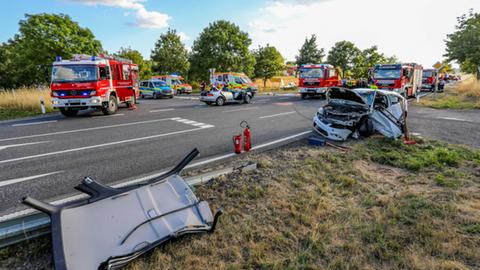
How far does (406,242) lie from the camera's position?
2926 millimetres

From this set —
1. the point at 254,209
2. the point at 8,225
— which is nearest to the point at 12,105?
the point at 8,225

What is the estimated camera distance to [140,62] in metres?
49.3

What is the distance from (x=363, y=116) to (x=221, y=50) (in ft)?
106

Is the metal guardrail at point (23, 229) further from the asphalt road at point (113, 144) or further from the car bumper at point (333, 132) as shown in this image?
the car bumper at point (333, 132)

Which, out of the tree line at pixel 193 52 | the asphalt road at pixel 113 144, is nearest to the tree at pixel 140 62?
the tree line at pixel 193 52

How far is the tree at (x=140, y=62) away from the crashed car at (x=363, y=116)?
4620 centimetres

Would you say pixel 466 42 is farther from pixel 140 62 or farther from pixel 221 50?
pixel 140 62

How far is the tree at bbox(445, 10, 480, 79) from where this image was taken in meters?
24.3

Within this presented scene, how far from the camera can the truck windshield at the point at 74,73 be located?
459 inches

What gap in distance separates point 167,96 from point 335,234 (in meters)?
24.6

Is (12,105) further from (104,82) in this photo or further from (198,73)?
(198,73)

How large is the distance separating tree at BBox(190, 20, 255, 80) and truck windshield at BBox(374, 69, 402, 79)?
2186 centimetres

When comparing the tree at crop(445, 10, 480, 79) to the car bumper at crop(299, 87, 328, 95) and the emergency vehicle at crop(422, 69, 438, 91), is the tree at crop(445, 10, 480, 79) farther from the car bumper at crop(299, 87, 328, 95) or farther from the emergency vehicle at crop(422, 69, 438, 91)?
the car bumper at crop(299, 87, 328, 95)

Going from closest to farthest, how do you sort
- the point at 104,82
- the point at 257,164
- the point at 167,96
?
the point at 257,164
the point at 104,82
the point at 167,96
